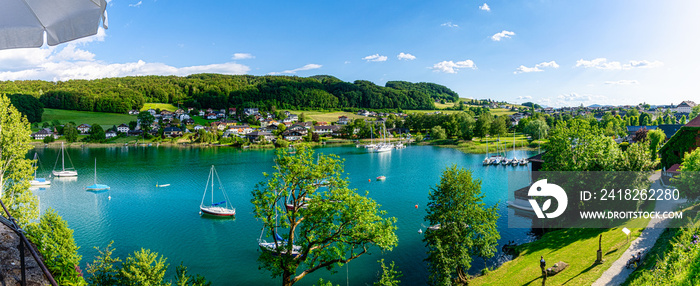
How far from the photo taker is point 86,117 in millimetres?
113188

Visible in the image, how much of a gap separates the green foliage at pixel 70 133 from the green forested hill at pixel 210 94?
31550 mm

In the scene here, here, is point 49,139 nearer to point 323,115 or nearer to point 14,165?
point 323,115

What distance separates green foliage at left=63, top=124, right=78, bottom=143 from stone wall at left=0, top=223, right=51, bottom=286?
112768mm

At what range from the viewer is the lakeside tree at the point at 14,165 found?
13.4 metres

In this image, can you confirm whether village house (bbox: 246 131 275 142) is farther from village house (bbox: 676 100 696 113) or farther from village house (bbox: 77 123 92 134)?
village house (bbox: 676 100 696 113)

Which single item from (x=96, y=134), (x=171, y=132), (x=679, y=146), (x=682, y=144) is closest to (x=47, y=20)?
(x=682, y=144)

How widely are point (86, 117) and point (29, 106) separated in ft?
45.4

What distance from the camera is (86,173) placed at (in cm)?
4941

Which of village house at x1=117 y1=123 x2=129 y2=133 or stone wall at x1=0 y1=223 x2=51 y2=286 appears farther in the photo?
village house at x1=117 y1=123 x2=129 y2=133

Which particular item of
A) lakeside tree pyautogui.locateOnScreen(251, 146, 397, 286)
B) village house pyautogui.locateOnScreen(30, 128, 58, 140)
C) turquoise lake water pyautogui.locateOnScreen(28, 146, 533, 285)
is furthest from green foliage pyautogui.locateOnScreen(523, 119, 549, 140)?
village house pyautogui.locateOnScreen(30, 128, 58, 140)

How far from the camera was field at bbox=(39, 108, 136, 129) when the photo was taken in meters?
108

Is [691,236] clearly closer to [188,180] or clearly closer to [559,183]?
[559,183]

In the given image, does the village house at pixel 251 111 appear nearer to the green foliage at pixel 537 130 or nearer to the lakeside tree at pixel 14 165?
the green foliage at pixel 537 130

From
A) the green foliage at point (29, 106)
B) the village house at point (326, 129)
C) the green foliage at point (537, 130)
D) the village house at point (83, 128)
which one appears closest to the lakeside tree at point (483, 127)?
the green foliage at point (537, 130)
